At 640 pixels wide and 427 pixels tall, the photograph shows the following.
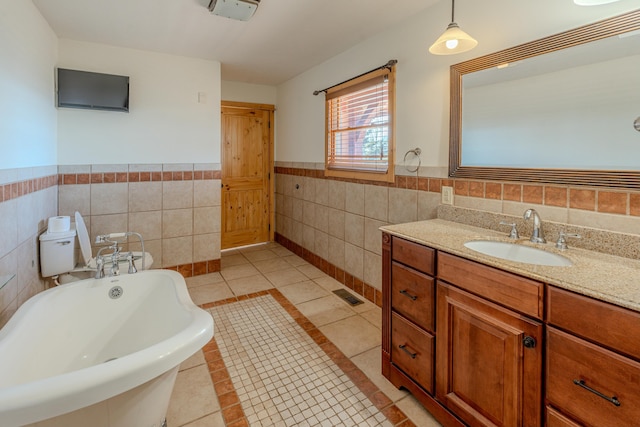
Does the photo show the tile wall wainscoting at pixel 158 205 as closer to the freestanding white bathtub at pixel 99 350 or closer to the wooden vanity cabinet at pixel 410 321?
the freestanding white bathtub at pixel 99 350

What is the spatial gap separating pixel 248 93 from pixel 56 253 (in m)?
3.19

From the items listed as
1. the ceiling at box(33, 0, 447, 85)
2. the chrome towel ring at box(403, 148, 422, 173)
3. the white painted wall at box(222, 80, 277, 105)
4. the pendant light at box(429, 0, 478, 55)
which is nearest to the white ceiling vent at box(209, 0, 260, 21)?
the ceiling at box(33, 0, 447, 85)

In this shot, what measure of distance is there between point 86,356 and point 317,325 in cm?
153

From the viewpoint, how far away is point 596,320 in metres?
1.03

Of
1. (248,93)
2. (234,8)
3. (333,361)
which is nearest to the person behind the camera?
(333,361)

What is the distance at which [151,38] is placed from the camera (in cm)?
297

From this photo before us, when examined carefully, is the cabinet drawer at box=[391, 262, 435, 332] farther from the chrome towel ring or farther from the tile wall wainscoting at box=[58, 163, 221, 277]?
the tile wall wainscoting at box=[58, 163, 221, 277]

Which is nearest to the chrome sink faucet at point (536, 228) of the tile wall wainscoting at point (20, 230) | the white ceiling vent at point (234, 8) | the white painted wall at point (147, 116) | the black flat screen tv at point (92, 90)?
the white ceiling vent at point (234, 8)

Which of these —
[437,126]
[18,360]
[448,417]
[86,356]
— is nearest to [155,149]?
[86,356]

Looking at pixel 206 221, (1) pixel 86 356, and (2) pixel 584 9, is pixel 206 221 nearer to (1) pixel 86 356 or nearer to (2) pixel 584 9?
(1) pixel 86 356

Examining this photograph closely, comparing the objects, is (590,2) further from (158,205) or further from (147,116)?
(158,205)

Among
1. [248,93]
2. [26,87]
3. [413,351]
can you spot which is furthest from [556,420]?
[248,93]

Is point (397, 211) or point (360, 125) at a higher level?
point (360, 125)

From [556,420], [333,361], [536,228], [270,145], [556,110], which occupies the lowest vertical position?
[333,361]
